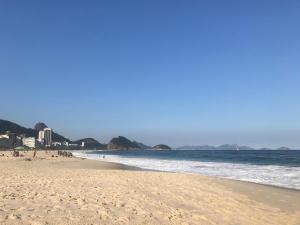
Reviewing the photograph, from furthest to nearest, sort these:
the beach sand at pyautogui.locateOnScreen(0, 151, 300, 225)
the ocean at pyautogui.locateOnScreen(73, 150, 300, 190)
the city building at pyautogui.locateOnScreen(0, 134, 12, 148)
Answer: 1. the city building at pyautogui.locateOnScreen(0, 134, 12, 148)
2. the ocean at pyautogui.locateOnScreen(73, 150, 300, 190)
3. the beach sand at pyautogui.locateOnScreen(0, 151, 300, 225)

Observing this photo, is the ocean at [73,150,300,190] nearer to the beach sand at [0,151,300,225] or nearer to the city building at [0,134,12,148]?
the beach sand at [0,151,300,225]

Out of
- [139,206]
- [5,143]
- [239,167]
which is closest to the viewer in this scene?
[139,206]

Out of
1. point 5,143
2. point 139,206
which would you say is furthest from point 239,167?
point 5,143

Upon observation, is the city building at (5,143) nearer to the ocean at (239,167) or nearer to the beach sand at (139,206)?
the ocean at (239,167)

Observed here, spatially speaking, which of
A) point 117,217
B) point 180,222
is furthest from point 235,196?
→ point 117,217

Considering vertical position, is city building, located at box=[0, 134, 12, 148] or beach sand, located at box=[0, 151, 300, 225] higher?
city building, located at box=[0, 134, 12, 148]

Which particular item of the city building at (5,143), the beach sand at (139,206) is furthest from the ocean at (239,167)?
the city building at (5,143)

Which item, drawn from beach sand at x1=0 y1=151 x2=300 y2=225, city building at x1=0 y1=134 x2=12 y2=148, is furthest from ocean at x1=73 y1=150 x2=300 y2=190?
city building at x1=0 y1=134 x2=12 y2=148

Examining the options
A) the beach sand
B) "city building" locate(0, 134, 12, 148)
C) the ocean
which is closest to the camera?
the beach sand

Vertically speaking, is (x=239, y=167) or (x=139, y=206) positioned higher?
(x=239, y=167)

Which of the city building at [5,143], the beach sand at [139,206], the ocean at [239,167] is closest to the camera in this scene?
the beach sand at [139,206]

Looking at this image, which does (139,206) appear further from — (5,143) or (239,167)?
(5,143)

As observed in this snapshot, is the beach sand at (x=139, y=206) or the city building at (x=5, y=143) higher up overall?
the city building at (x=5, y=143)

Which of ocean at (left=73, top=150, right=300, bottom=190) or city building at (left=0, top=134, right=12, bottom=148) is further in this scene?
city building at (left=0, top=134, right=12, bottom=148)
